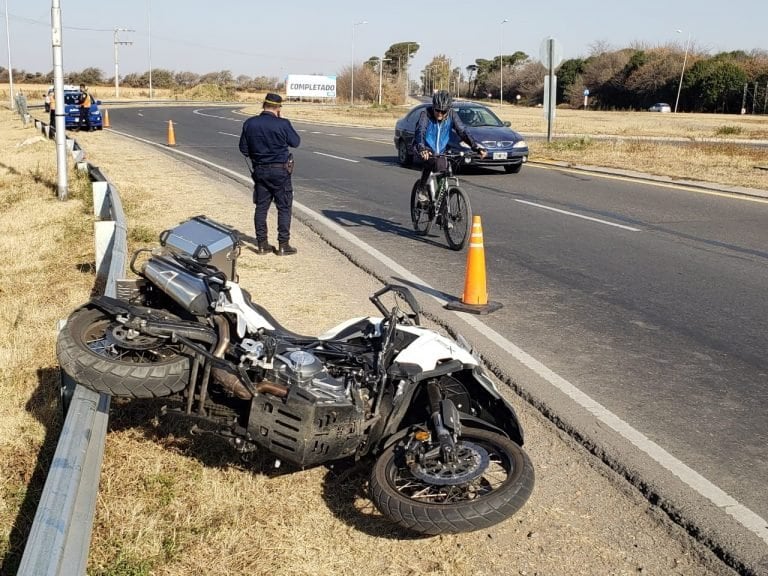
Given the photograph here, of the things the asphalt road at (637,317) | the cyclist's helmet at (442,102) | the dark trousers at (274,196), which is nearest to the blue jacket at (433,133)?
the cyclist's helmet at (442,102)

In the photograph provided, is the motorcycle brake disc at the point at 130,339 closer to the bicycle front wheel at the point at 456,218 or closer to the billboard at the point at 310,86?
the bicycle front wheel at the point at 456,218

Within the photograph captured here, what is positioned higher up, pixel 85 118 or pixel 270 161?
pixel 85 118

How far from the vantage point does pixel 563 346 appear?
260 inches

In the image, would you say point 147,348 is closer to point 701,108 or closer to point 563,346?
point 563,346

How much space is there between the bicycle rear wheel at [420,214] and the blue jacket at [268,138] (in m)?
2.03

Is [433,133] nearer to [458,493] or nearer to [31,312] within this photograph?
[31,312]

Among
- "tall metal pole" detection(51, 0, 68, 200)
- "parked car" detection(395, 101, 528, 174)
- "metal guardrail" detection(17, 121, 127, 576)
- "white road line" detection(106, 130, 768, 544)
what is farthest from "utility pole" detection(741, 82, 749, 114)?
"metal guardrail" detection(17, 121, 127, 576)

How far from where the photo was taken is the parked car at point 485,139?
19.4 metres

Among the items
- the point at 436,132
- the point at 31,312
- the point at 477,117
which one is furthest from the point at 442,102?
the point at 477,117

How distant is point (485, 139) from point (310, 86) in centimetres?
8460

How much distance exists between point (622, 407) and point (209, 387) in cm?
257

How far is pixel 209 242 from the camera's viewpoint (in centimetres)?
513

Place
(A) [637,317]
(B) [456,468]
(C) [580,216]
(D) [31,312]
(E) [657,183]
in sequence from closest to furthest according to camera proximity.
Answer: (B) [456,468] < (A) [637,317] < (D) [31,312] < (C) [580,216] < (E) [657,183]

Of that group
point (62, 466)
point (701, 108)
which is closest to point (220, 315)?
point (62, 466)
